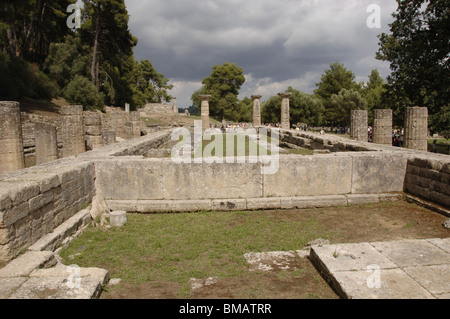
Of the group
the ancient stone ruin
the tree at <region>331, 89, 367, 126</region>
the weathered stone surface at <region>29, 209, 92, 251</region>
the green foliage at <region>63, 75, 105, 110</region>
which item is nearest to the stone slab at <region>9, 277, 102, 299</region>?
the weathered stone surface at <region>29, 209, 92, 251</region>

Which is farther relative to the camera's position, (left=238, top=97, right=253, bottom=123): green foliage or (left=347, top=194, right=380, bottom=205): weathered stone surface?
(left=238, top=97, right=253, bottom=123): green foliage

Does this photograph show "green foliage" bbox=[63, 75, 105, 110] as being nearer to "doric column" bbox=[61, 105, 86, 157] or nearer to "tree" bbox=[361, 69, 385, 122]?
"doric column" bbox=[61, 105, 86, 157]

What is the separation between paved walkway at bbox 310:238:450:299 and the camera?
3.03 m

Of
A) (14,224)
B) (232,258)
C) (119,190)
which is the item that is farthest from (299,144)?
(14,224)

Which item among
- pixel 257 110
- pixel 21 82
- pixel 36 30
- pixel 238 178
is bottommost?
pixel 238 178

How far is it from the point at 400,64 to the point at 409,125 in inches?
410

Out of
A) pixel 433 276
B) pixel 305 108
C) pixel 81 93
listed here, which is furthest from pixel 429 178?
pixel 305 108

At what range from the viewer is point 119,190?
6.55 meters

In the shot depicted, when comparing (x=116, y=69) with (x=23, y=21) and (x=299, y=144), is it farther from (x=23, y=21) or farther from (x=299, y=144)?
(x=299, y=144)

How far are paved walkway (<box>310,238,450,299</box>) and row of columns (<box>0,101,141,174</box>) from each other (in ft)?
34.7

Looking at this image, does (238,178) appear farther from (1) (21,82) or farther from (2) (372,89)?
(2) (372,89)

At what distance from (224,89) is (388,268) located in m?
64.3

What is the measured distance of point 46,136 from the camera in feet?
40.6

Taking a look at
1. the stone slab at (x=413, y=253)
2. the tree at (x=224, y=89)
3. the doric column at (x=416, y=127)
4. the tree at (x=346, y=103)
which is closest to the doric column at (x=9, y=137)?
the stone slab at (x=413, y=253)
